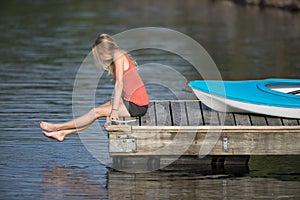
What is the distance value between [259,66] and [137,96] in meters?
9.74

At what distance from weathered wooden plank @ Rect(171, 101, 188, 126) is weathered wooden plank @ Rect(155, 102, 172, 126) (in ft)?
0.20

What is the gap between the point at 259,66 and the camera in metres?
20.8

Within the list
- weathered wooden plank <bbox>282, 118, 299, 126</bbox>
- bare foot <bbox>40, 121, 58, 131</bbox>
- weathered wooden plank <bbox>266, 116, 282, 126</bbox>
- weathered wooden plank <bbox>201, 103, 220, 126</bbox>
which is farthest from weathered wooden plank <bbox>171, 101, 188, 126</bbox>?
bare foot <bbox>40, 121, 58, 131</bbox>

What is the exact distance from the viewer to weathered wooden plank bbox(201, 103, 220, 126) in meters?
11.3

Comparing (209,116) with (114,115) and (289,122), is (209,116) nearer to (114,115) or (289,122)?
(289,122)

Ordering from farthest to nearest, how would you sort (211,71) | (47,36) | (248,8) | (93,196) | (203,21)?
(248,8)
(203,21)
(47,36)
(211,71)
(93,196)

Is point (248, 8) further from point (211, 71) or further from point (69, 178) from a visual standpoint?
point (69, 178)

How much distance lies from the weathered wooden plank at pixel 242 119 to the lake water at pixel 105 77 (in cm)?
56

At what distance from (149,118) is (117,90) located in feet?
2.30

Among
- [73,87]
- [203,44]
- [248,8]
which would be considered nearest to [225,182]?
[73,87]

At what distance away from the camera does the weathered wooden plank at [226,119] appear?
11.4 metres

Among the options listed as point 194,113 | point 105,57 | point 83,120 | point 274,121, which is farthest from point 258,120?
point 83,120

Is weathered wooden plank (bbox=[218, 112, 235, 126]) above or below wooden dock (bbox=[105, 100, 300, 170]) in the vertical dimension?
above

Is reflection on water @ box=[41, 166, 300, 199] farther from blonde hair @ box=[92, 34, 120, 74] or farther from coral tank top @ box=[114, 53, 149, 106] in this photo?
blonde hair @ box=[92, 34, 120, 74]
